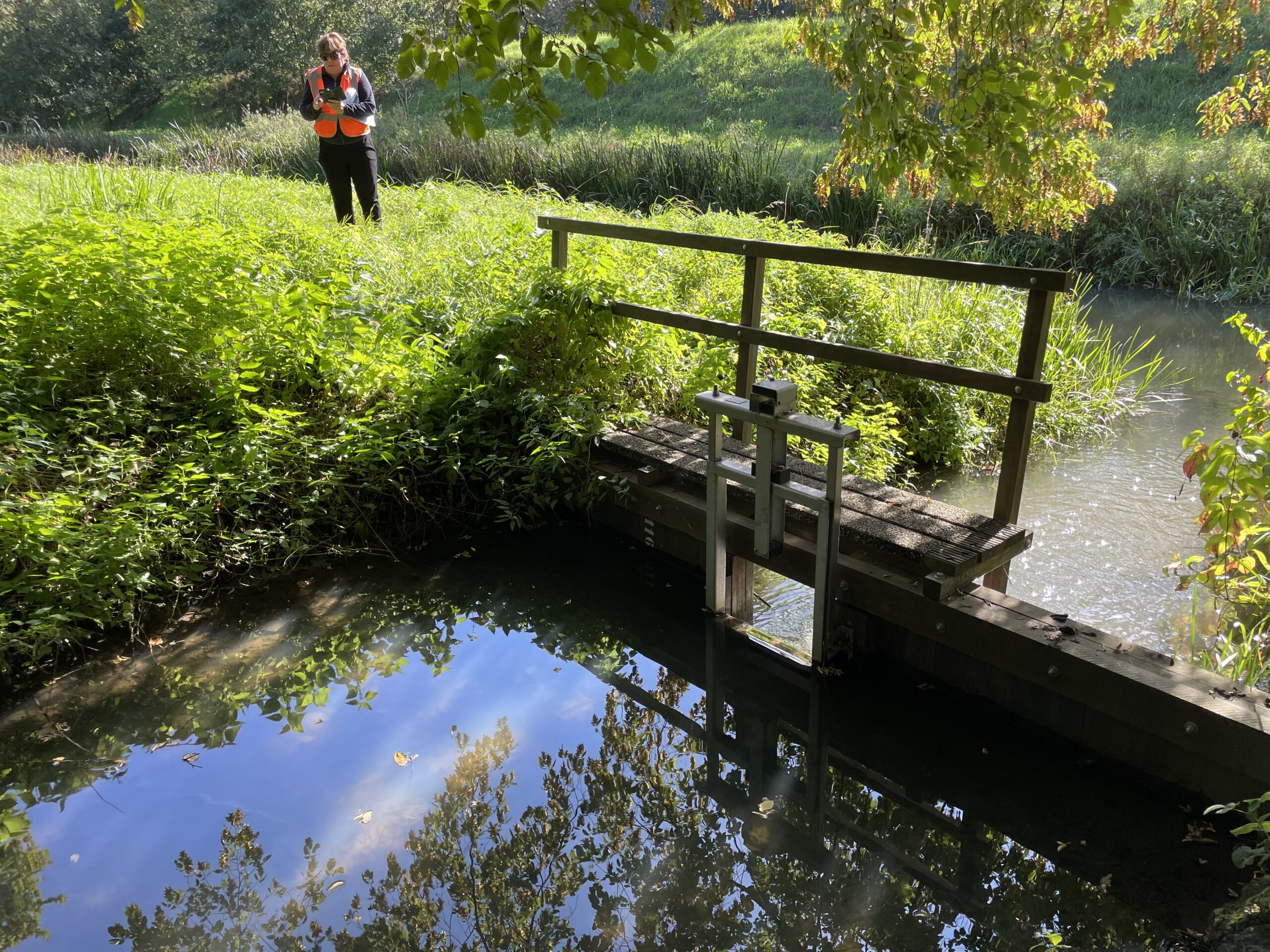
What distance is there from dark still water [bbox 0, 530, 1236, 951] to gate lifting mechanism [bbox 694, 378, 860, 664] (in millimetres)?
526

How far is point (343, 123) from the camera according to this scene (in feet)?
28.3

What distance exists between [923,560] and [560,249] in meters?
3.44

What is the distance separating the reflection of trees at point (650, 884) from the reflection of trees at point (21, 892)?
283 millimetres

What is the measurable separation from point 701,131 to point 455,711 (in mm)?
22291

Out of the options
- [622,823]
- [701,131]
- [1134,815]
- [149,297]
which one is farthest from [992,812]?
[701,131]

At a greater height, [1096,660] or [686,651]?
[1096,660]

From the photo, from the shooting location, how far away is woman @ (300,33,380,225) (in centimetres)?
853

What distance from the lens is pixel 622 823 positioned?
3254 millimetres

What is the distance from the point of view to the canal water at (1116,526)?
457cm

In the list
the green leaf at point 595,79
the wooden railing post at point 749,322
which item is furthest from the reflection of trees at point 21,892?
the wooden railing post at point 749,322

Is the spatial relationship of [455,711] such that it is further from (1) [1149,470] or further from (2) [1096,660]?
(1) [1149,470]

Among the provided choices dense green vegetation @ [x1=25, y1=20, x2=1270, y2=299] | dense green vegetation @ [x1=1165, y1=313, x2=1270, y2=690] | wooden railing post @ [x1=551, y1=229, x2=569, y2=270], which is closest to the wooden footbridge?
dense green vegetation @ [x1=1165, y1=313, x2=1270, y2=690]

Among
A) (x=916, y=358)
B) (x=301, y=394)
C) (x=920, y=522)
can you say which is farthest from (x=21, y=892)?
(x=916, y=358)

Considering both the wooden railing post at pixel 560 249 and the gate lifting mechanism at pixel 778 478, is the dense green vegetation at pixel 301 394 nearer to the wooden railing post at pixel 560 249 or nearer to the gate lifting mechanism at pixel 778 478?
the wooden railing post at pixel 560 249
